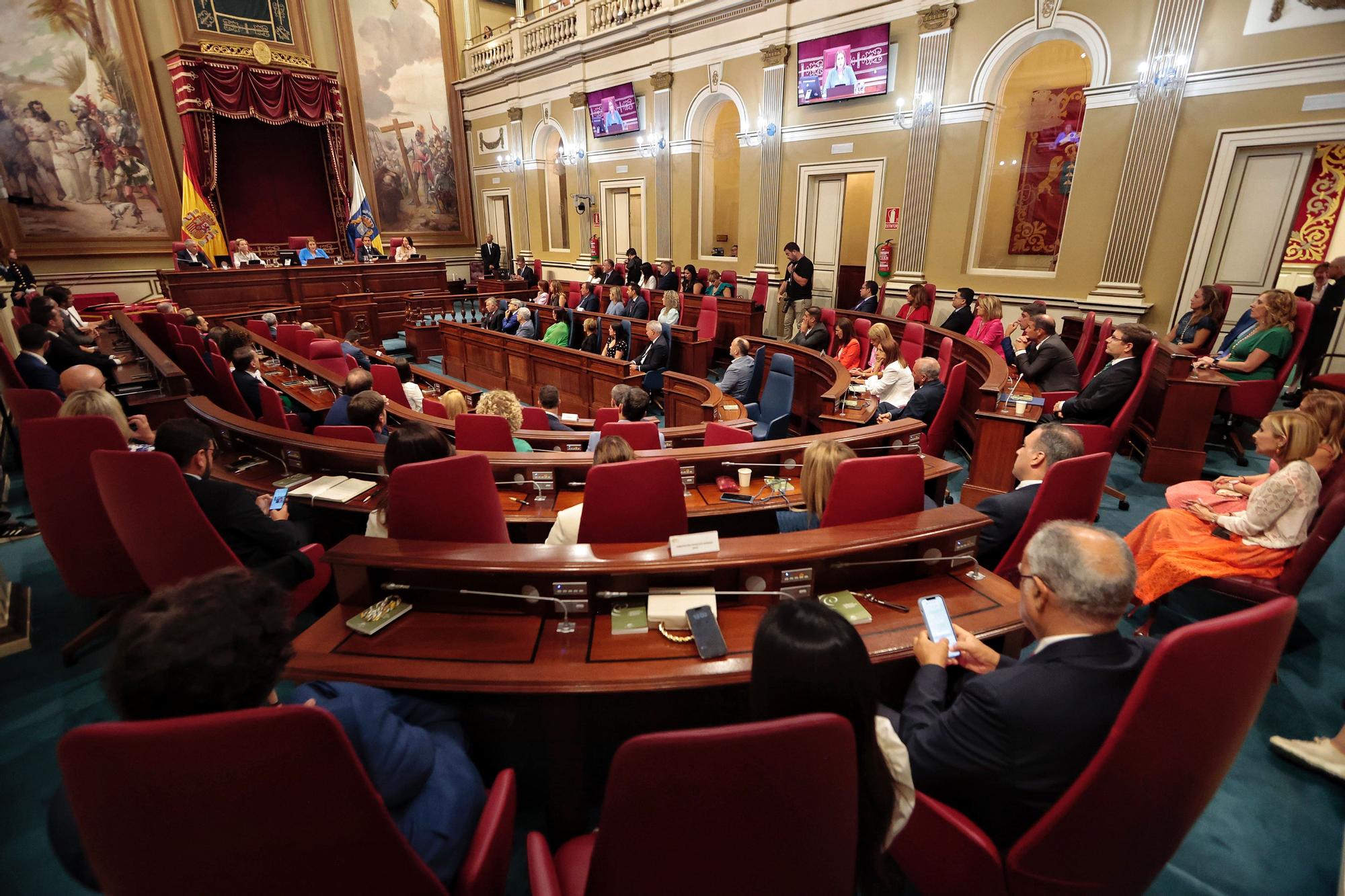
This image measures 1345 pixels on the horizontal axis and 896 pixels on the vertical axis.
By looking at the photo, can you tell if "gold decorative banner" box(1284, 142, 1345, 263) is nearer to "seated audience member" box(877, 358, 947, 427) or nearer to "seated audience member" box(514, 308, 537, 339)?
"seated audience member" box(877, 358, 947, 427)

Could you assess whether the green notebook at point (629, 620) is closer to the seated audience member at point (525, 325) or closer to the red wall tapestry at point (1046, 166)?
the seated audience member at point (525, 325)

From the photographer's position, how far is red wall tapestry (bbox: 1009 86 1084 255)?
863 cm

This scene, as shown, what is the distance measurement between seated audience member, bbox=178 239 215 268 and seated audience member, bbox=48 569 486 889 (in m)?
12.2

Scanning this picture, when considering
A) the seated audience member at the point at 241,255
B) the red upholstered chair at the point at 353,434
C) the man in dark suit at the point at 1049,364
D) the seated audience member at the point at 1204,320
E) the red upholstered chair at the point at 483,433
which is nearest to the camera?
the red upholstered chair at the point at 353,434

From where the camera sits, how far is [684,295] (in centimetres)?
1003

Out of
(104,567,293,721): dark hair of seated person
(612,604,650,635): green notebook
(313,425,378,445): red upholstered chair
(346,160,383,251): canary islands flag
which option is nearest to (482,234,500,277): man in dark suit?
(346,160,383,251): canary islands flag

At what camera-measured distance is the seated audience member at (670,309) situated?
8.42 m

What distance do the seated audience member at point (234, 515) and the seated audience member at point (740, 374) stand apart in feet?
13.1

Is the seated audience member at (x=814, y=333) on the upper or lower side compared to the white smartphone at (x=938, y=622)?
upper

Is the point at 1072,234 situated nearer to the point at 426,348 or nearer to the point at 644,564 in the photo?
the point at 644,564

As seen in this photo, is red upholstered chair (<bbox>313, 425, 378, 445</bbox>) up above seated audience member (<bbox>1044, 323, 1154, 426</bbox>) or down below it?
below

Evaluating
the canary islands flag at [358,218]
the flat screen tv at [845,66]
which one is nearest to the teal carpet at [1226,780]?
the flat screen tv at [845,66]

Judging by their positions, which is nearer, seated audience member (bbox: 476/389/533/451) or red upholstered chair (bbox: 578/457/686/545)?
red upholstered chair (bbox: 578/457/686/545)

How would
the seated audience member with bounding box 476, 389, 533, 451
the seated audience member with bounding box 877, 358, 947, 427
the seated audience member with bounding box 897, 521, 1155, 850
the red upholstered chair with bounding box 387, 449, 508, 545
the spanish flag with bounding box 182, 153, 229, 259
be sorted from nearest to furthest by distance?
1. the seated audience member with bounding box 897, 521, 1155, 850
2. the red upholstered chair with bounding box 387, 449, 508, 545
3. the seated audience member with bounding box 476, 389, 533, 451
4. the seated audience member with bounding box 877, 358, 947, 427
5. the spanish flag with bounding box 182, 153, 229, 259
